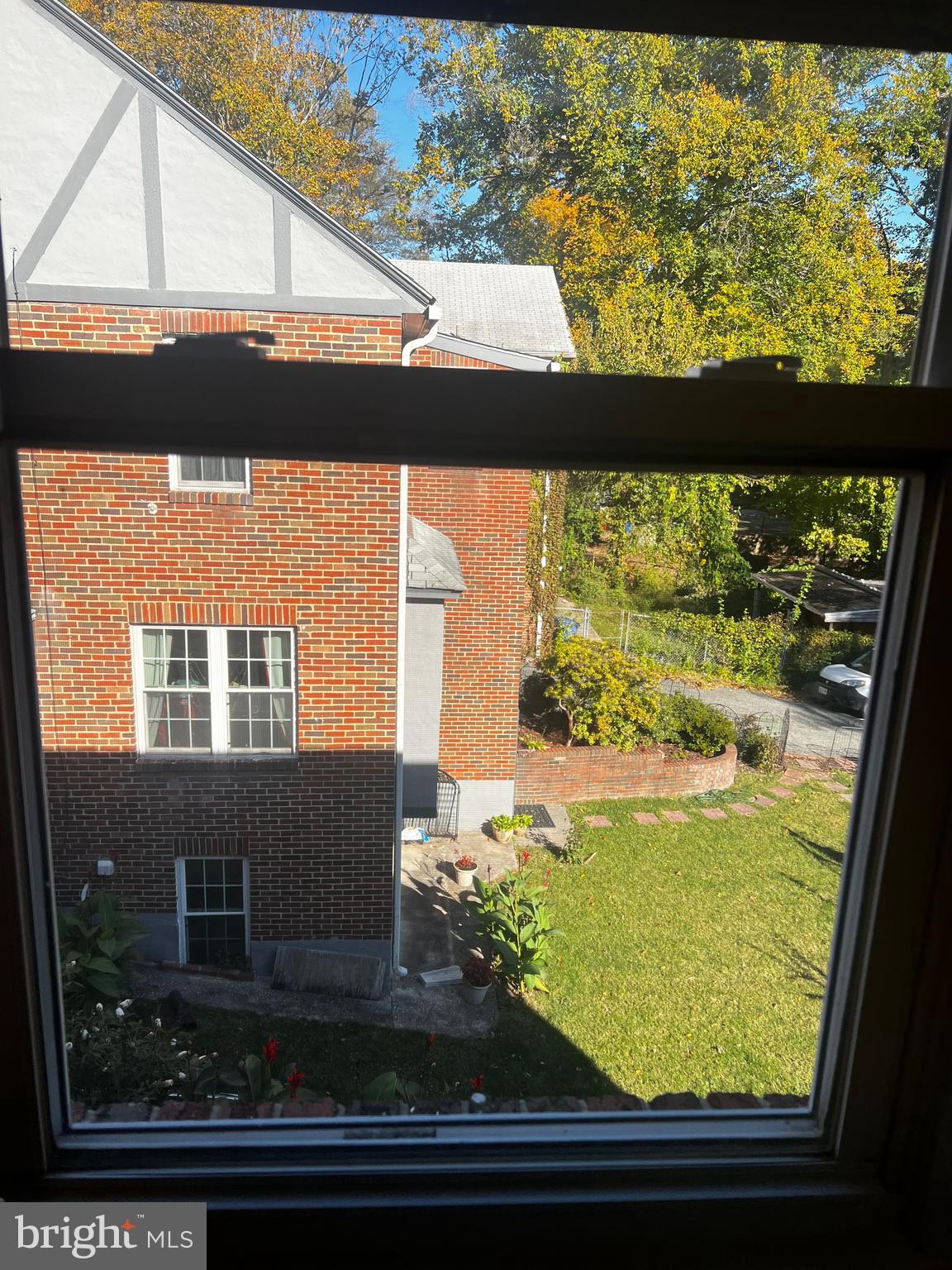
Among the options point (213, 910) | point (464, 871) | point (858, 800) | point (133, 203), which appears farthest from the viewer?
point (464, 871)

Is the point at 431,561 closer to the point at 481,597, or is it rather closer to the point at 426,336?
the point at 481,597

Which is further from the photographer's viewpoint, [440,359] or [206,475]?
[206,475]

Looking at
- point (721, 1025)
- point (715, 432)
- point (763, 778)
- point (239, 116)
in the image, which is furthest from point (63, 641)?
point (721, 1025)

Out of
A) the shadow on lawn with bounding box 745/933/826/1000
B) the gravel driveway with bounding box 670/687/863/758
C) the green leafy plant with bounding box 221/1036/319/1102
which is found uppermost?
the gravel driveway with bounding box 670/687/863/758

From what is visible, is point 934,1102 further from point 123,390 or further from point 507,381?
point 123,390

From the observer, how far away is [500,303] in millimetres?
755

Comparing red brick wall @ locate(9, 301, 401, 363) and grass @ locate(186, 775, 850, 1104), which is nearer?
red brick wall @ locate(9, 301, 401, 363)

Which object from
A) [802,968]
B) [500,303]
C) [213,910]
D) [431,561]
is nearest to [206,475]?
[431,561]

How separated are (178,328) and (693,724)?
0.84 metres

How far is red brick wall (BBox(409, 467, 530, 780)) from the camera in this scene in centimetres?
96

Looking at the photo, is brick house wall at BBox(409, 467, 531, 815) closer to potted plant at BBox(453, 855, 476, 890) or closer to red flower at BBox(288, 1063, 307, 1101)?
potted plant at BBox(453, 855, 476, 890)
